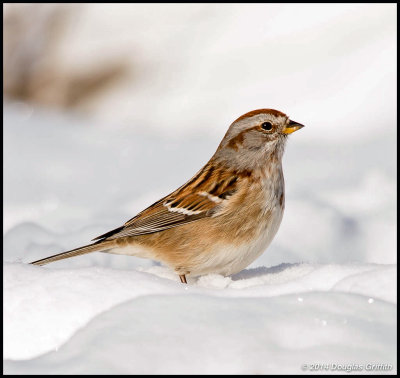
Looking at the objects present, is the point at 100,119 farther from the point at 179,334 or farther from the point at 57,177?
the point at 179,334

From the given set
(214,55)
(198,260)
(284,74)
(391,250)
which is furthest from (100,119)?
(198,260)

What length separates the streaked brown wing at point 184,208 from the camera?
16.0ft

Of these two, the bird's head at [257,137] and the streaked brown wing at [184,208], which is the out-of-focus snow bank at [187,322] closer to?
the streaked brown wing at [184,208]

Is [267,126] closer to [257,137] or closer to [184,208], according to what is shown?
[257,137]

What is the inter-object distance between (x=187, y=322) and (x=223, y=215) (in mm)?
1472

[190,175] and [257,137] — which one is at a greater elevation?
[190,175]

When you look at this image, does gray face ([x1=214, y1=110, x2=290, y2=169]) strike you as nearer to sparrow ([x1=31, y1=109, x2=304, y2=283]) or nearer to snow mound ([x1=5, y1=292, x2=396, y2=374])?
sparrow ([x1=31, y1=109, x2=304, y2=283])

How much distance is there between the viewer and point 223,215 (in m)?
4.74

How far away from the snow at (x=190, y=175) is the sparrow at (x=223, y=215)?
0.19 m

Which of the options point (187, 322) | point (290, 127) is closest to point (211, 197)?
point (290, 127)

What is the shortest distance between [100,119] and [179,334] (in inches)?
331

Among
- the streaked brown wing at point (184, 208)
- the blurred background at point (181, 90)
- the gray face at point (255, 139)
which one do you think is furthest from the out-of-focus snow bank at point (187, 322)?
the blurred background at point (181, 90)

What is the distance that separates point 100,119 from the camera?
37.1 ft

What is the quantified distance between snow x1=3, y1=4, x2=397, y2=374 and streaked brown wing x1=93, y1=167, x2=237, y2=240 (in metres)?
0.31
